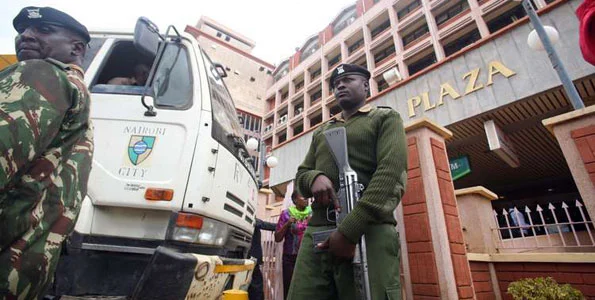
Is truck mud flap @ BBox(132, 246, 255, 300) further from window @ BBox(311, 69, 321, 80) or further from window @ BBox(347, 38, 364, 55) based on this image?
window @ BBox(311, 69, 321, 80)

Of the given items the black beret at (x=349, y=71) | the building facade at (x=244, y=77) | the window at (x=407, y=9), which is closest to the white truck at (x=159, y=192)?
the black beret at (x=349, y=71)

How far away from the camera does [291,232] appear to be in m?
4.08

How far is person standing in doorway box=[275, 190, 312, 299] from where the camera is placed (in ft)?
12.9

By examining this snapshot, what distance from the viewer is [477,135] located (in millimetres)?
8836

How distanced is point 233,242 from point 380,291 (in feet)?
5.04

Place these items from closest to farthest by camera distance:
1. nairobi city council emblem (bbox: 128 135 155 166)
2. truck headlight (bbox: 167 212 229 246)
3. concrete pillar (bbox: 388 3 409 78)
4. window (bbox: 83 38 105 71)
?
truck headlight (bbox: 167 212 229 246) → nairobi city council emblem (bbox: 128 135 155 166) → window (bbox: 83 38 105 71) → concrete pillar (bbox: 388 3 409 78)

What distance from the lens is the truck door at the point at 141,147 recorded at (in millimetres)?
1937

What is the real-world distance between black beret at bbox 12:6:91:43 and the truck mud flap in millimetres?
1326

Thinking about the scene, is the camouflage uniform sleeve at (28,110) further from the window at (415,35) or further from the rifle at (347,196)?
the window at (415,35)

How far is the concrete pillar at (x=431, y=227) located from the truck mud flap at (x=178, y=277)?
1741 mm

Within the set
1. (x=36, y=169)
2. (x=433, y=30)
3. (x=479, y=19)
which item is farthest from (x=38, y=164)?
(x=433, y=30)

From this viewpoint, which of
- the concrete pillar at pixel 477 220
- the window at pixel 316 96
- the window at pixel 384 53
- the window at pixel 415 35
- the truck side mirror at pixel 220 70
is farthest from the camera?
the window at pixel 316 96

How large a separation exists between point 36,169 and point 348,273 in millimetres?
1484

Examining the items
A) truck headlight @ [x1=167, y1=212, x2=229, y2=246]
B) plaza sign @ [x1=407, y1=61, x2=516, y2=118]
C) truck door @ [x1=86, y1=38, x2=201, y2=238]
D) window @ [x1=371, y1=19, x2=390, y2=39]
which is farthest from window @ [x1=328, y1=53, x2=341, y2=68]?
truck headlight @ [x1=167, y1=212, x2=229, y2=246]
